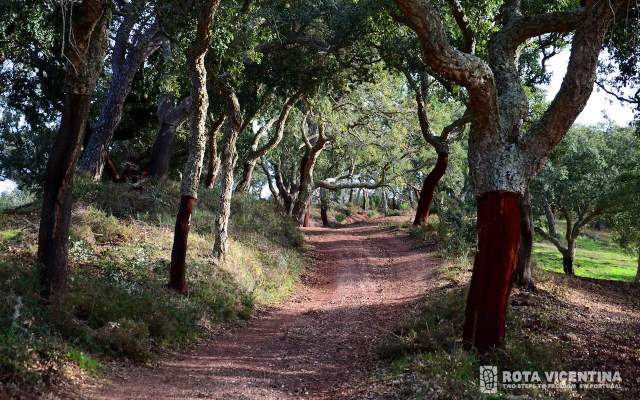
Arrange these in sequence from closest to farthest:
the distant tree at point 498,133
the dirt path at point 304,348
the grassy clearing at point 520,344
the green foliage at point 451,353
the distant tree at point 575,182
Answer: the green foliage at point 451,353
the grassy clearing at point 520,344
the dirt path at point 304,348
the distant tree at point 498,133
the distant tree at point 575,182

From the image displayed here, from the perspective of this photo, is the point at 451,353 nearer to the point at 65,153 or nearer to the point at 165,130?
the point at 65,153

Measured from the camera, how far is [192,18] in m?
11.6

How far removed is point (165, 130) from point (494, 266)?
49.0 ft

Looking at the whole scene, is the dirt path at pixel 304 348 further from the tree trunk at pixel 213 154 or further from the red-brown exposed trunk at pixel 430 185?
the tree trunk at pixel 213 154

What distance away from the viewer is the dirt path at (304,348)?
7000mm

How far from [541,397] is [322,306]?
756 centimetres

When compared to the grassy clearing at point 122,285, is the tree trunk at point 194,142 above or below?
above

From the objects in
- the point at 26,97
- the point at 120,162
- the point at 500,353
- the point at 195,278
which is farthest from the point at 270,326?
the point at 120,162

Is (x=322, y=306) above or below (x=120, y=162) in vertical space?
below

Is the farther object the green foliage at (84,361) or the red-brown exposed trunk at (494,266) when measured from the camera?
the red-brown exposed trunk at (494,266)

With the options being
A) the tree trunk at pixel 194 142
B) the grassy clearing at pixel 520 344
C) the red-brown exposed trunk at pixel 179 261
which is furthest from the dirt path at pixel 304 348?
Result: the tree trunk at pixel 194 142

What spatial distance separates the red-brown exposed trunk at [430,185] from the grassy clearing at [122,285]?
767cm

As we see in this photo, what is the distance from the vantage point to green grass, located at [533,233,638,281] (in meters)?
34.3

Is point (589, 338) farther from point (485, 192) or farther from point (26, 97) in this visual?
point (26, 97)
